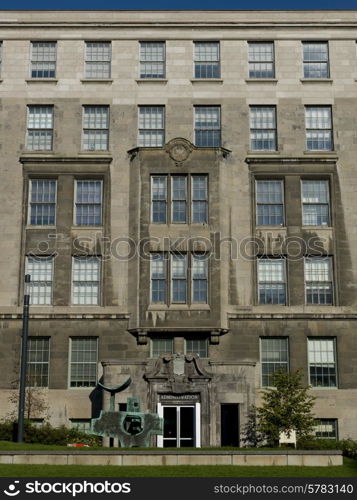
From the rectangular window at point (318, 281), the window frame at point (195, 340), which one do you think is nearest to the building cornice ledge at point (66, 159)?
the window frame at point (195, 340)

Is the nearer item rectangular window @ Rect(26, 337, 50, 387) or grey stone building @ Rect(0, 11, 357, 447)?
grey stone building @ Rect(0, 11, 357, 447)

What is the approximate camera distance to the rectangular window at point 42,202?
1689 inches

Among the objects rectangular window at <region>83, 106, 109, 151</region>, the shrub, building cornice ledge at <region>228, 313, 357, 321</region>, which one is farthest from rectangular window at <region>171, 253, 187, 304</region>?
the shrub

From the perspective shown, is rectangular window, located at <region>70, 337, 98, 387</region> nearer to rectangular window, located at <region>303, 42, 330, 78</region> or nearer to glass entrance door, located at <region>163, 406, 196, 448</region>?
glass entrance door, located at <region>163, 406, 196, 448</region>

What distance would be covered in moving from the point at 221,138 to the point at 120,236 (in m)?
8.10

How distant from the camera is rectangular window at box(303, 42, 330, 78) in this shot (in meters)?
45.4

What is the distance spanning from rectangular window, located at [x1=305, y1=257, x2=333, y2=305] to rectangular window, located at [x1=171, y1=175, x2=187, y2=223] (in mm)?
7285

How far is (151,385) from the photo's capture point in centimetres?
3816

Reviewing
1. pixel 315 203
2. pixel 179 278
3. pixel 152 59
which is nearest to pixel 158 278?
pixel 179 278

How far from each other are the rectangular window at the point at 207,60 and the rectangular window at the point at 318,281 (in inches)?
489

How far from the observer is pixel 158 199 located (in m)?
→ 42.4

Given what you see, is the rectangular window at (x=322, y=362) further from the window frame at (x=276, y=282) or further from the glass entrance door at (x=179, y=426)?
the glass entrance door at (x=179, y=426)

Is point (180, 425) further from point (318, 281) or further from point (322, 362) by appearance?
point (318, 281)

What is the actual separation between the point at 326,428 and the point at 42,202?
774 inches
